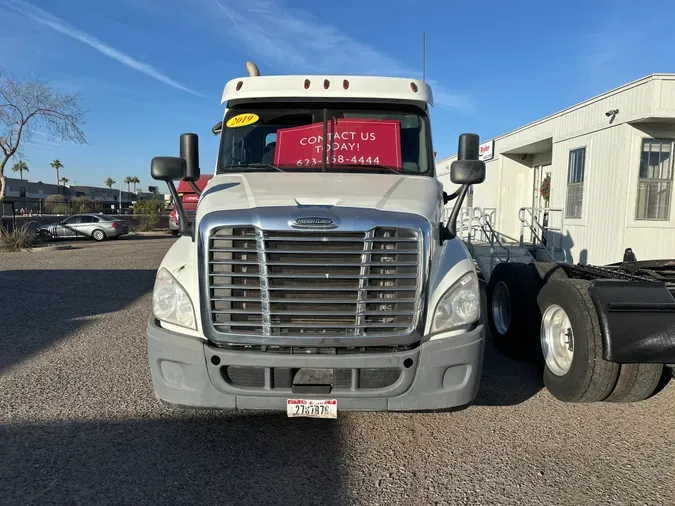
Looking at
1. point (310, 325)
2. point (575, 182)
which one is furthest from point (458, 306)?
point (575, 182)

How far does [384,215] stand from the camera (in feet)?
10.1

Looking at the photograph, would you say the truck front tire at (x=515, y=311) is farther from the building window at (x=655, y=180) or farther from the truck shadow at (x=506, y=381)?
the building window at (x=655, y=180)

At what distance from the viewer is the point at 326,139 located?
4297 mm

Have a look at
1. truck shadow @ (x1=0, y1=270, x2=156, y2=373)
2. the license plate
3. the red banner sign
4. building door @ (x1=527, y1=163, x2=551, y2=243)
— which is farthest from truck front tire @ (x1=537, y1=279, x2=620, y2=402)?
building door @ (x1=527, y1=163, x2=551, y2=243)

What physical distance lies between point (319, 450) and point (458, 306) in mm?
1411

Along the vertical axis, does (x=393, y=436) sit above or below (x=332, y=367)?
below

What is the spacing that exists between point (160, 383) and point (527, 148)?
1285 cm

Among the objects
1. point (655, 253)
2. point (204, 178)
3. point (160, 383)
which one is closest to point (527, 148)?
point (655, 253)

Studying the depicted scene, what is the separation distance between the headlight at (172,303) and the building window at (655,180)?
9.42 meters

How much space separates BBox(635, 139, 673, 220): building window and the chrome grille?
8.47 metres

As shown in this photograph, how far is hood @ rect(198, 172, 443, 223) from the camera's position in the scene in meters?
3.24

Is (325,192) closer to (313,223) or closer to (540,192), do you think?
(313,223)

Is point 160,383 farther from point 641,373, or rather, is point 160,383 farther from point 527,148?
point 527,148

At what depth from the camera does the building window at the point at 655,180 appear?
937 centimetres
